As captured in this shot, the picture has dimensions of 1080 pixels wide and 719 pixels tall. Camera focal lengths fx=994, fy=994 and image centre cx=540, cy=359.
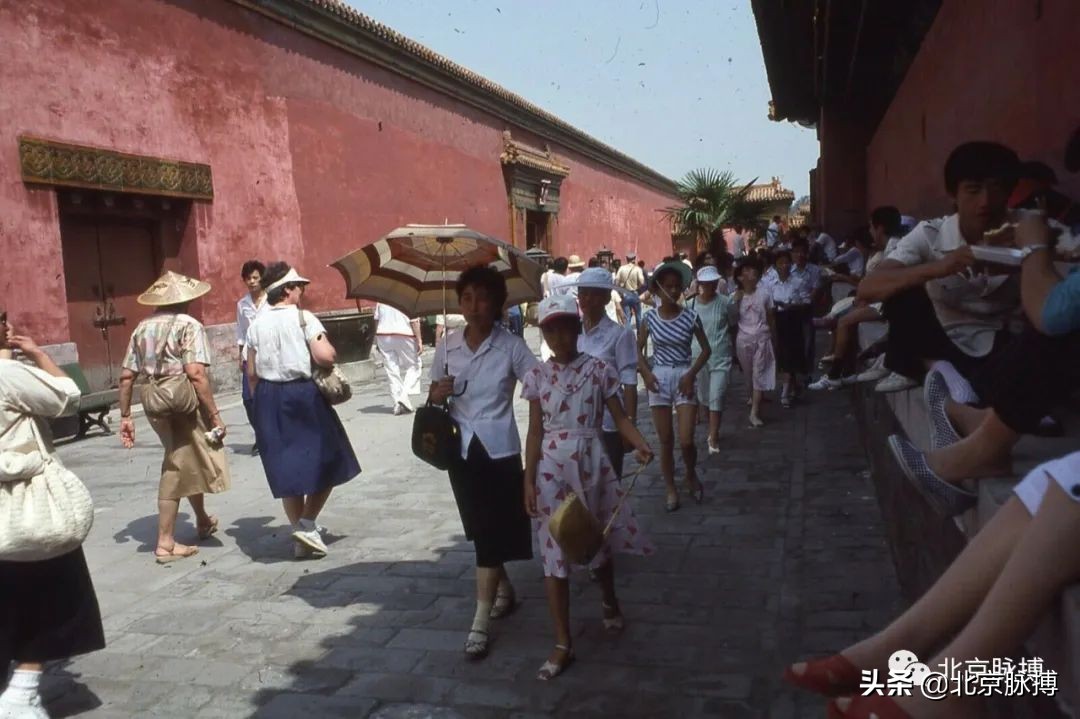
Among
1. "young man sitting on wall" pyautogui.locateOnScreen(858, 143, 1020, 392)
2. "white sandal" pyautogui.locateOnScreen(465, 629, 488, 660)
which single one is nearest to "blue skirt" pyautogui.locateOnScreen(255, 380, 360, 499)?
"white sandal" pyautogui.locateOnScreen(465, 629, 488, 660)

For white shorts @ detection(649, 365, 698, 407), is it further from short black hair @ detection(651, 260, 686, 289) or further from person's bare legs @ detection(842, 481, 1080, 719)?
person's bare legs @ detection(842, 481, 1080, 719)

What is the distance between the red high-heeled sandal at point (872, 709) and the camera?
2264 mm

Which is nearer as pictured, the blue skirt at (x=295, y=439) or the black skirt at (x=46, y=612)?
the black skirt at (x=46, y=612)

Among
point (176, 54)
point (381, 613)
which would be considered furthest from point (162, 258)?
point (381, 613)

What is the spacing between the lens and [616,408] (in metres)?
4.45

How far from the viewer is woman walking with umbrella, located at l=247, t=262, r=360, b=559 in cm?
594

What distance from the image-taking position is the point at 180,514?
7.31m

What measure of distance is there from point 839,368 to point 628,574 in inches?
67.3

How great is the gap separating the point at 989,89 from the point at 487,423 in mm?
4335

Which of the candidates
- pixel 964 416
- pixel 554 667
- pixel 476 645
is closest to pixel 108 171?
pixel 476 645

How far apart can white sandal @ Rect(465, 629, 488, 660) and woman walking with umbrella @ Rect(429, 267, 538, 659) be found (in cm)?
17

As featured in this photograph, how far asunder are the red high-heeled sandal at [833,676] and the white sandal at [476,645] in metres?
1.99

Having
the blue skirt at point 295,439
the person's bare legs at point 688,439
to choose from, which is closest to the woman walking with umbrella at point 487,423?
the blue skirt at point 295,439

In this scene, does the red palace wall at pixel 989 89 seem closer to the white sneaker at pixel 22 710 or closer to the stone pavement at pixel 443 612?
the stone pavement at pixel 443 612
